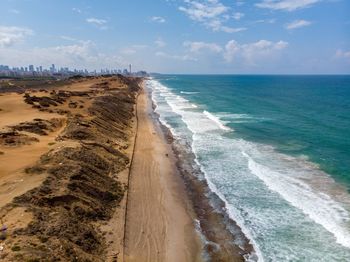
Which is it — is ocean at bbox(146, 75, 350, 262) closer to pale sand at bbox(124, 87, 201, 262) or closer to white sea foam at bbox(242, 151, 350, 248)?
white sea foam at bbox(242, 151, 350, 248)

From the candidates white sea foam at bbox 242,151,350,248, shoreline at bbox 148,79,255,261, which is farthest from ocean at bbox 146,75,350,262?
shoreline at bbox 148,79,255,261

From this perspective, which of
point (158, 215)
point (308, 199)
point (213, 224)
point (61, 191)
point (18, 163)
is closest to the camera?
point (61, 191)

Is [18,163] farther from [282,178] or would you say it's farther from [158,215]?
[282,178]

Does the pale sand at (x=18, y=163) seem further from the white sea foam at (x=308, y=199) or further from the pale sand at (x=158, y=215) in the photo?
the white sea foam at (x=308, y=199)

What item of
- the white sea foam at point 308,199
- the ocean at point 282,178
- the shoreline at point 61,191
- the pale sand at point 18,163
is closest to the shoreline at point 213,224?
the ocean at point 282,178

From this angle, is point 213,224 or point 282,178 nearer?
point 213,224

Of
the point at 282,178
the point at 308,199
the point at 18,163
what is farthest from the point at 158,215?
the point at 282,178
